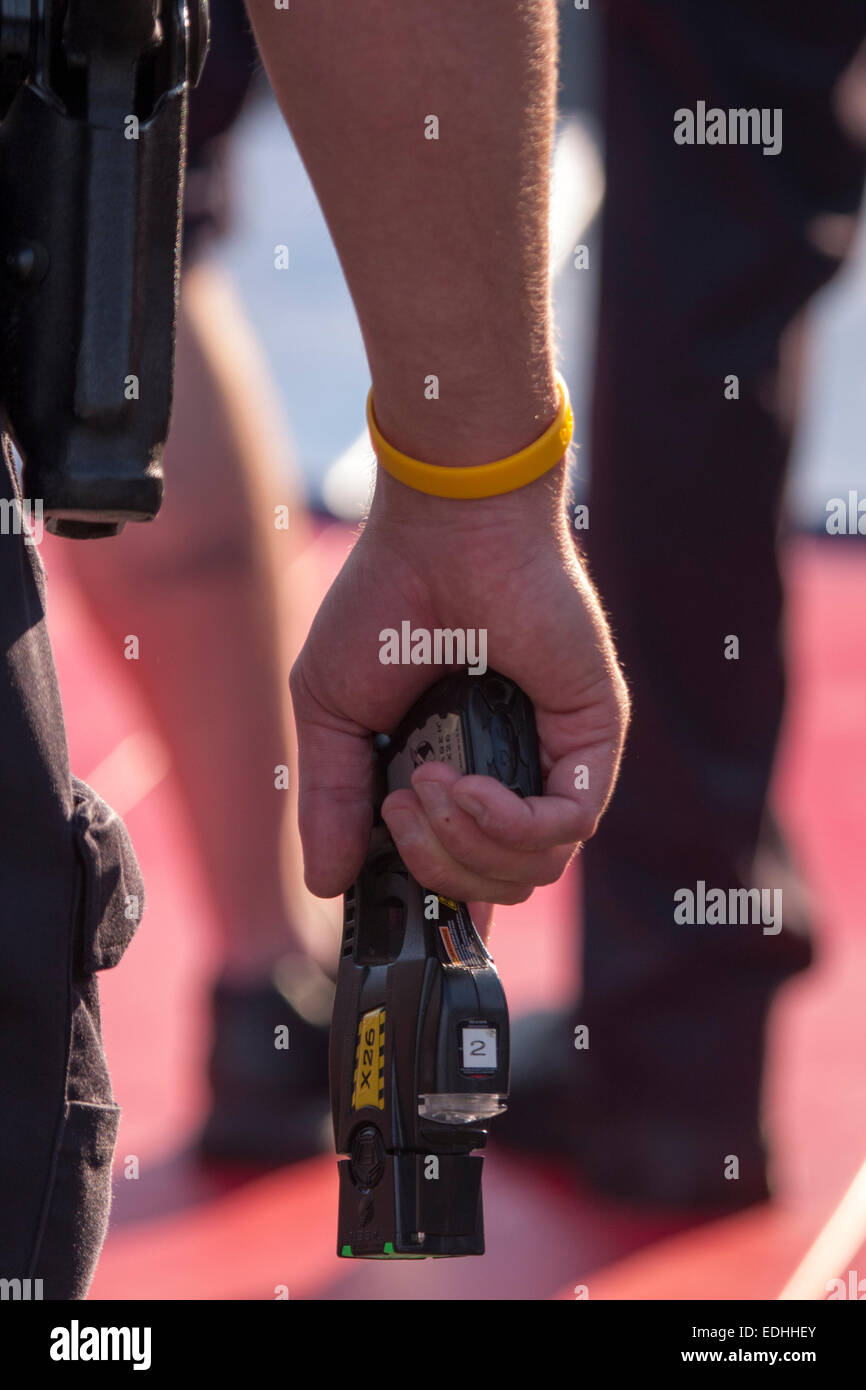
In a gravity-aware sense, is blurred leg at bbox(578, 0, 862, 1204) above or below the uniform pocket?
above

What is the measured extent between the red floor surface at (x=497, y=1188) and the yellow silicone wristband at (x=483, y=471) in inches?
21.4

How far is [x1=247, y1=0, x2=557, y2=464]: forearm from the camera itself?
67cm

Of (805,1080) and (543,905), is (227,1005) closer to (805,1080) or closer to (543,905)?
(805,1080)

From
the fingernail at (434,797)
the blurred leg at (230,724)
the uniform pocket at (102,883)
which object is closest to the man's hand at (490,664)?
the fingernail at (434,797)

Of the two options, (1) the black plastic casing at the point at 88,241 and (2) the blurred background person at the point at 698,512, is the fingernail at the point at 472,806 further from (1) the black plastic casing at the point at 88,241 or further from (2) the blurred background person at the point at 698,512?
(2) the blurred background person at the point at 698,512

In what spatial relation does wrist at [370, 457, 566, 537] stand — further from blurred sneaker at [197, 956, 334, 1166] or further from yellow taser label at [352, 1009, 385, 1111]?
blurred sneaker at [197, 956, 334, 1166]

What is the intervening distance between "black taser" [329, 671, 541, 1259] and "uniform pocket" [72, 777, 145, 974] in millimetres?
126

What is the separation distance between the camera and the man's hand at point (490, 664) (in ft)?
2.39

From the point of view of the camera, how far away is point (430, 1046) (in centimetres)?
73

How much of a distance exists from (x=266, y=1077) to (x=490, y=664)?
3.24 feet

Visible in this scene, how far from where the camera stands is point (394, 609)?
771 millimetres

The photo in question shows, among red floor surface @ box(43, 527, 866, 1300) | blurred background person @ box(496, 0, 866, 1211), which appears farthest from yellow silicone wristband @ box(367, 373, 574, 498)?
blurred background person @ box(496, 0, 866, 1211)

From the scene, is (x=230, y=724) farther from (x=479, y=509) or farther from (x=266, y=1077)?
(x=479, y=509)
